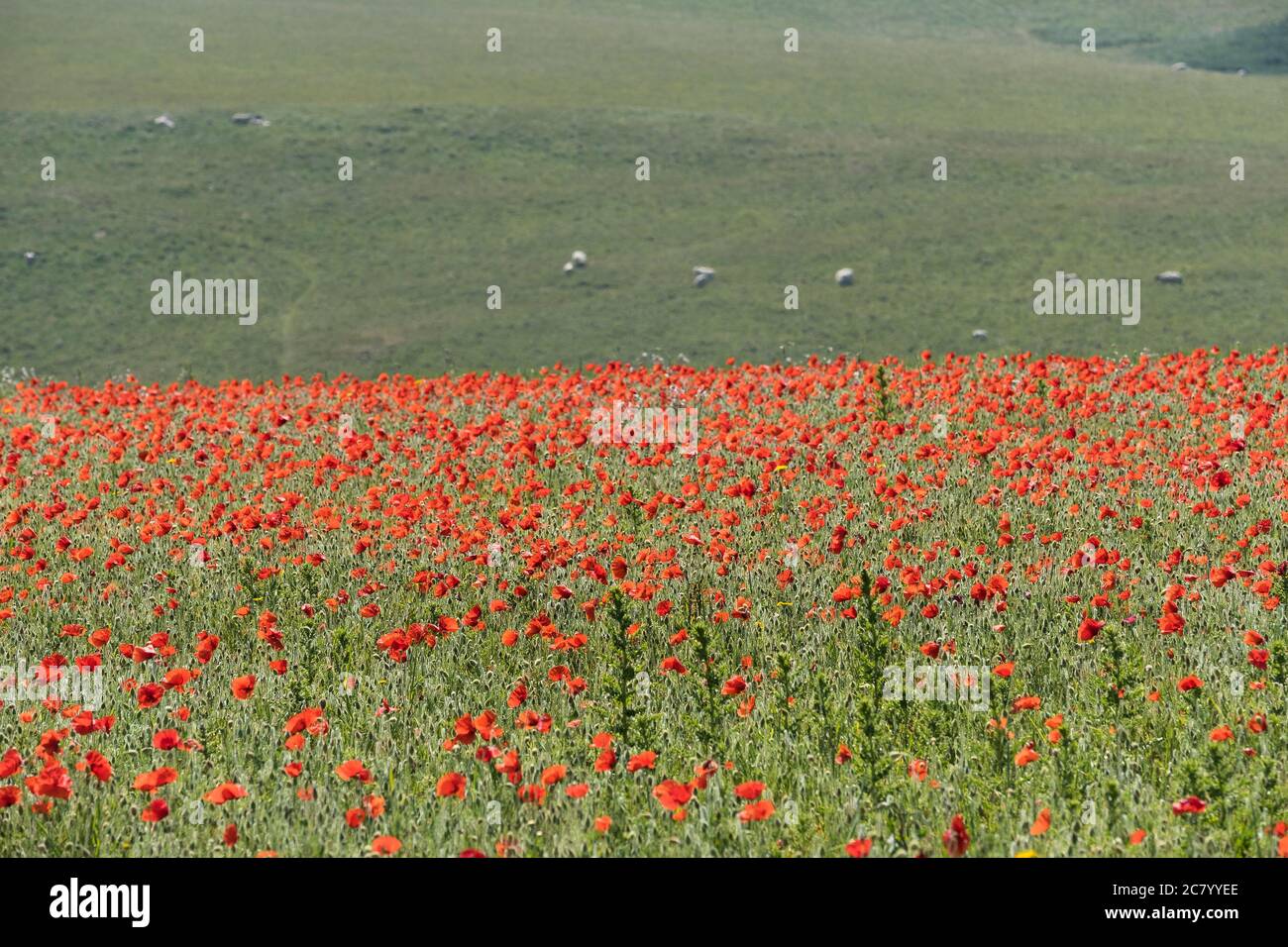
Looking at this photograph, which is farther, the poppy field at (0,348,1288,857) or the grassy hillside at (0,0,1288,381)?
the grassy hillside at (0,0,1288,381)

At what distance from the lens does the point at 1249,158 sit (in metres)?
57.9

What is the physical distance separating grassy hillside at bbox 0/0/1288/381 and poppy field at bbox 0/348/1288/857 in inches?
953

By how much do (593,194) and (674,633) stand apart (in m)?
48.1

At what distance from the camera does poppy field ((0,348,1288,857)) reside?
4.69 metres

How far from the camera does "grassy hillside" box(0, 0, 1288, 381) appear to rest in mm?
42750

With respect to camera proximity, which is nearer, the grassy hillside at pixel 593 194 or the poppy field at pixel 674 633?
the poppy field at pixel 674 633

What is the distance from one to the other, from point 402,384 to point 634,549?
6.63 metres

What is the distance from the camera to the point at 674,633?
22.7 feet

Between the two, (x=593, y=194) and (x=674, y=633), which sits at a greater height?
(x=593, y=194)

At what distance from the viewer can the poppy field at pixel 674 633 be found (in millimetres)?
4691

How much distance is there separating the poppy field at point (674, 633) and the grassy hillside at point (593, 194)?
24200mm

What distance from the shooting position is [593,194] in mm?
53688

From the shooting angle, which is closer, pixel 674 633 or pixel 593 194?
pixel 674 633
